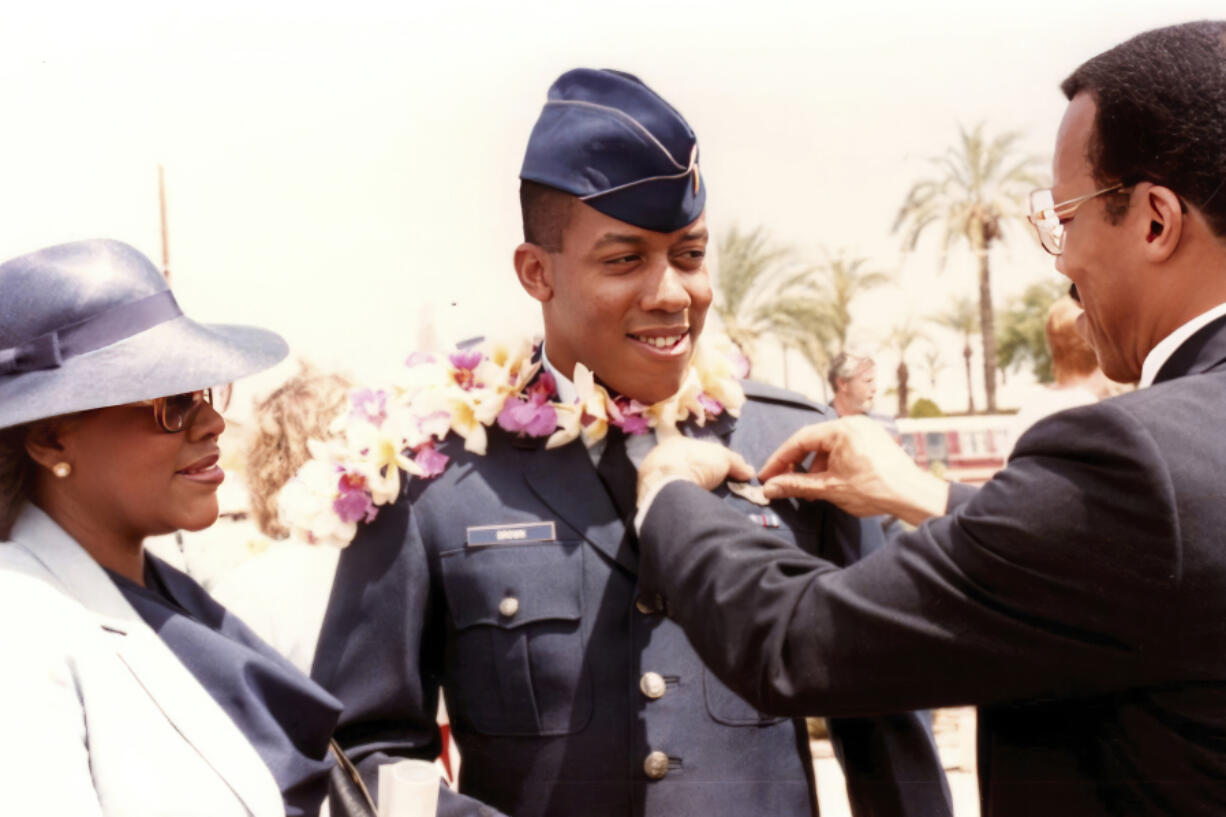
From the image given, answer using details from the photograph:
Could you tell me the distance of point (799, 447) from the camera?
7.70ft

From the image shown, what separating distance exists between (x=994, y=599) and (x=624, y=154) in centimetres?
120

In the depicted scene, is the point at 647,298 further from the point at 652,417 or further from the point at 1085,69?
the point at 1085,69

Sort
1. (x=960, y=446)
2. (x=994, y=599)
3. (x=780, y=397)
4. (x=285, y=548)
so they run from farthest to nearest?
(x=960, y=446), (x=285, y=548), (x=780, y=397), (x=994, y=599)

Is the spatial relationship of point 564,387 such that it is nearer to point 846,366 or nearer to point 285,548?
point 285,548

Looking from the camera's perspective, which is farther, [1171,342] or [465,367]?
[465,367]

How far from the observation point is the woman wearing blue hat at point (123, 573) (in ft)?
5.65

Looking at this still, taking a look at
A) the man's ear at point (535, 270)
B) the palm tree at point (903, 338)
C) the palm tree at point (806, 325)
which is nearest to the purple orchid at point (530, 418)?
the man's ear at point (535, 270)

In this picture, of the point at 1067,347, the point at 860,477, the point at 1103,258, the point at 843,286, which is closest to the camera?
the point at 1103,258

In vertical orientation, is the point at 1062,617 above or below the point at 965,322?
above

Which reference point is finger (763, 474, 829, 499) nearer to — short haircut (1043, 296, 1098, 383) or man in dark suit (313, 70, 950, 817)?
man in dark suit (313, 70, 950, 817)

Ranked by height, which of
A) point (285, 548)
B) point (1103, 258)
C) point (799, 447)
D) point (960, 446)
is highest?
point (1103, 258)

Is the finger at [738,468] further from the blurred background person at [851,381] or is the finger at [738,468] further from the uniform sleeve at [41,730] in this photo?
the blurred background person at [851,381]

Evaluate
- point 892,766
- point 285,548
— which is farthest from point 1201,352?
point 285,548

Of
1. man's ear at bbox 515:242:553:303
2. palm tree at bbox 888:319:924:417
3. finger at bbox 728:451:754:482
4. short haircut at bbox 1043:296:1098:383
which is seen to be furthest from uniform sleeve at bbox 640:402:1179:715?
palm tree at bbox 888:319:924:417
